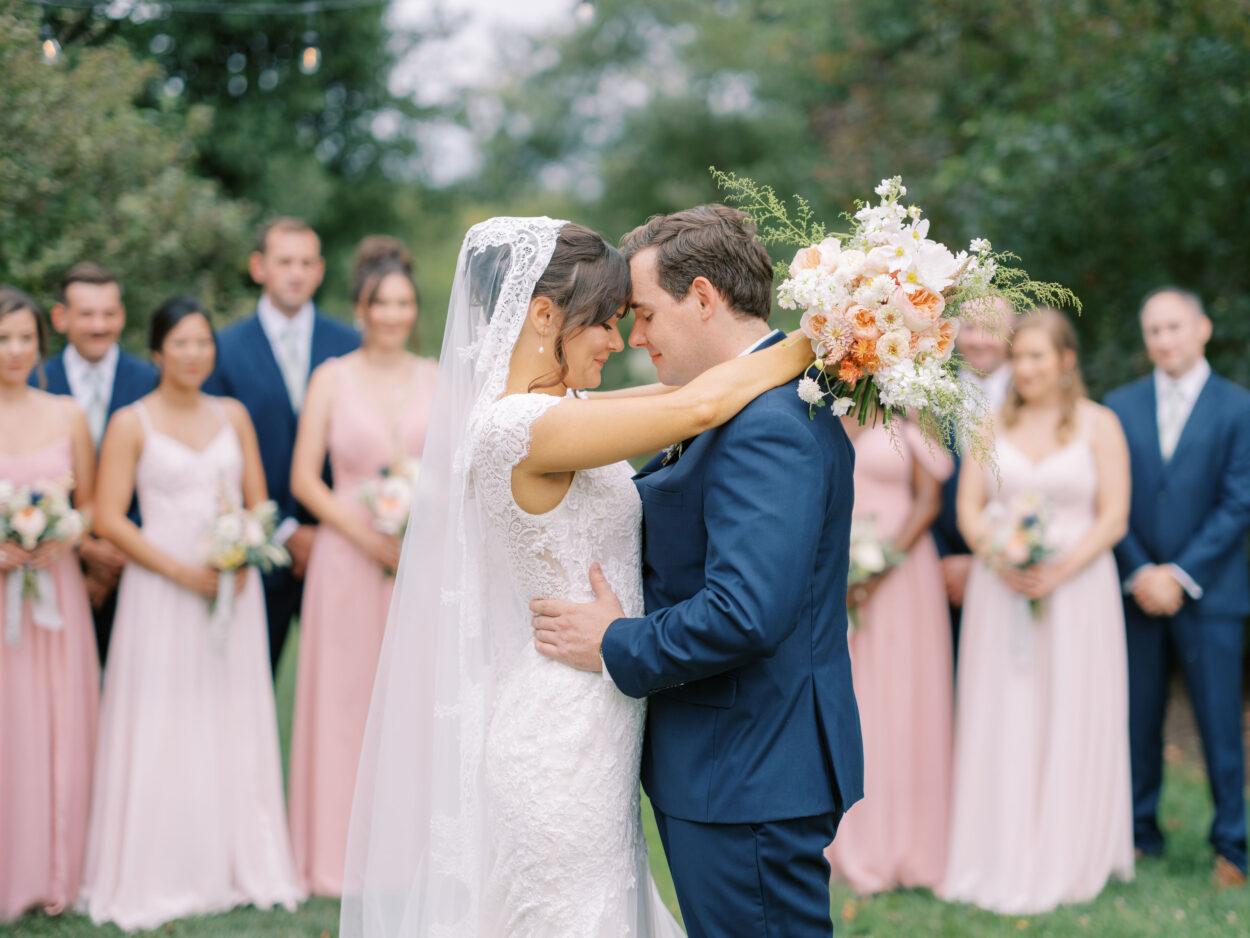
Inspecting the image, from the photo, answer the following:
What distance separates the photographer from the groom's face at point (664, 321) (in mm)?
3432

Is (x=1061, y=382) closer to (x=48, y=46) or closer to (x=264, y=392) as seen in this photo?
(x=264, y=392)

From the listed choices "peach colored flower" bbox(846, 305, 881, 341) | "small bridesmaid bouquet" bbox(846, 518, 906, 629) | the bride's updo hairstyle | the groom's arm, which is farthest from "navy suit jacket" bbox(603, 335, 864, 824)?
"small bridesmaid bouquet" bbox(846, 518, 906, 629)

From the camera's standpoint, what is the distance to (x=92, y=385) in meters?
6.26

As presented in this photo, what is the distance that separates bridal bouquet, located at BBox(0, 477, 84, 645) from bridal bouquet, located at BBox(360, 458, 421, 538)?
1.21m

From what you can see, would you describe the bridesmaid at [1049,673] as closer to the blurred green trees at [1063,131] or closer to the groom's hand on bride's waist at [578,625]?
the groom's hand on bride's waist at [578,625]

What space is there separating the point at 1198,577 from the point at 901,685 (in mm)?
1507

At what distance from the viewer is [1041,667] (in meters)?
6.04

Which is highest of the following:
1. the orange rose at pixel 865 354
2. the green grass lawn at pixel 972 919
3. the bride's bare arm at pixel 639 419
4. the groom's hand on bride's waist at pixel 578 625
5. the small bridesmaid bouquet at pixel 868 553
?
the orange rose at pixel 865 354

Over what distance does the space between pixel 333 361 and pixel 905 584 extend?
2.90 metres

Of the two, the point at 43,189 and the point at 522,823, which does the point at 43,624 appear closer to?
the point at 43,189

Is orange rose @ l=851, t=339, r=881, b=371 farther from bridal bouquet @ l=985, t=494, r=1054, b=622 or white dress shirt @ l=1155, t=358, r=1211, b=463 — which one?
white dress shirt @ l=1155, t=358, r=1211, b=463

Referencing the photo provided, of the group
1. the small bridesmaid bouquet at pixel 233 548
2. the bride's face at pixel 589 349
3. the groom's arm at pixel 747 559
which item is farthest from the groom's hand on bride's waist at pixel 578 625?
the small bridesmaid bouquet at pixel 233 548

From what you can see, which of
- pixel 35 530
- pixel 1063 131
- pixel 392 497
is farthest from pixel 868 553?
pixel 1063 131

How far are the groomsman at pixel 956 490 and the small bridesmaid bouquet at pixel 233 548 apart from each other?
3.23 metres
